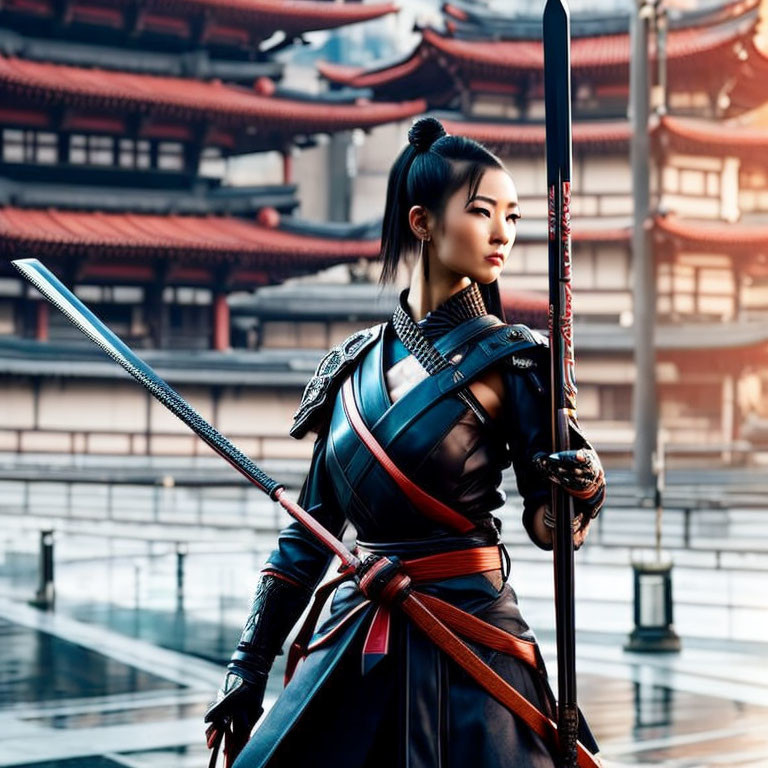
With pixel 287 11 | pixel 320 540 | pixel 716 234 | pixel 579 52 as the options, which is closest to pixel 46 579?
pixel 320 540

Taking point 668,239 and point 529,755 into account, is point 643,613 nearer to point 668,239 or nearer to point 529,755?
point 529,755

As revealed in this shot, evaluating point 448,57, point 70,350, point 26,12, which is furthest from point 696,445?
point 26,12

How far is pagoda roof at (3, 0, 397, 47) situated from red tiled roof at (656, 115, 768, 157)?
641cm

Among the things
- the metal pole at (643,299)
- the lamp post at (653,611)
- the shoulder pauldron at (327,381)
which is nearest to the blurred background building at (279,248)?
the metal pole at (643,299)

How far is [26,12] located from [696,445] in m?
16.0

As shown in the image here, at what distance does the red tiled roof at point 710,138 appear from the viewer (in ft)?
108

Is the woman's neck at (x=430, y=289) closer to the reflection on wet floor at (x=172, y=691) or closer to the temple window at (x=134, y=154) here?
the reflection on wet floor at (x=172, y=691)

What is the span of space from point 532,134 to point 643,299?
38.0 ft

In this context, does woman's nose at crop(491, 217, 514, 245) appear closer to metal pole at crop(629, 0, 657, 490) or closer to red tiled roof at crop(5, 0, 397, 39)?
metal pole at crop(629, 0, 657, 490)

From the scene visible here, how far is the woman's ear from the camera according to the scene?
3490 mm

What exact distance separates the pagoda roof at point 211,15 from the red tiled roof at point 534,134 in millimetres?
3211

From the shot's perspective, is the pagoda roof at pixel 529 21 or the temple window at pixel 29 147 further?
the pagoda roof at pixel 529 21

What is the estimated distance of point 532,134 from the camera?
3388cm

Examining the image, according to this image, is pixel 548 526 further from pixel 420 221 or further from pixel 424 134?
pixel 424 134
